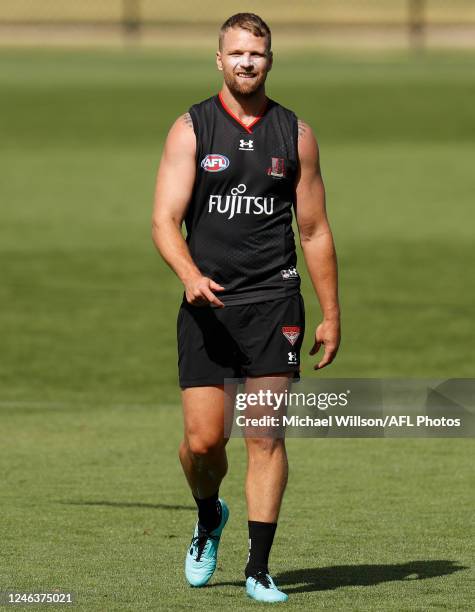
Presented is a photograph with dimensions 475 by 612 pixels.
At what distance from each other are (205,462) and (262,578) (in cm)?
56

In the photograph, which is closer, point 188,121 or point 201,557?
point 188,121

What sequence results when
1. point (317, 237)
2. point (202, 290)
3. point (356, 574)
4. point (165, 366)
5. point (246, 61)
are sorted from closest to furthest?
point (202, 290) → point (246, 61) → point (317, 237) → point (356, 574) → point (165, 366)

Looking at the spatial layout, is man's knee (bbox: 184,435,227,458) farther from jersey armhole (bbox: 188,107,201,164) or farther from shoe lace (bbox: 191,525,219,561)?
jersey armhole (bbox: 188,107,201,164)

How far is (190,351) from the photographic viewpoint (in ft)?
23.1

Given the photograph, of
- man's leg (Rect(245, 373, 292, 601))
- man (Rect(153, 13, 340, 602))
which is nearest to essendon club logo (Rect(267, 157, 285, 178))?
man (Rect(153, 13, 340, 602))

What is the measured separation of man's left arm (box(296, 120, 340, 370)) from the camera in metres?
7.03

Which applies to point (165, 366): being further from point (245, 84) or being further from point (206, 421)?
point (245, 84)

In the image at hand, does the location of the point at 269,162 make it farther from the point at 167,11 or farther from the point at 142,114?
the point at 167,11

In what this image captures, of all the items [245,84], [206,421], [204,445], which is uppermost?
[245,84]

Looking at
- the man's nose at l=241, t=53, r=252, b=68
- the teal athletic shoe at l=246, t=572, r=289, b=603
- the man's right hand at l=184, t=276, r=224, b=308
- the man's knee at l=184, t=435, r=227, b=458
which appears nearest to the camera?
the man's right hand at l=184, t=276, r=224, b=308

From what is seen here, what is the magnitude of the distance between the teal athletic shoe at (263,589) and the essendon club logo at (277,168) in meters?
1.61

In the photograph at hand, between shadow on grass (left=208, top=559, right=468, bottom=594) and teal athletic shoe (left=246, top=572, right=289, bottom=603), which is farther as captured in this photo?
shadow on grass (left=208, top=559, right=468, bottom=594)

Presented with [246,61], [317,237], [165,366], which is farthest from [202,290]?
[165,366]

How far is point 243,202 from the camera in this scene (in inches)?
274
